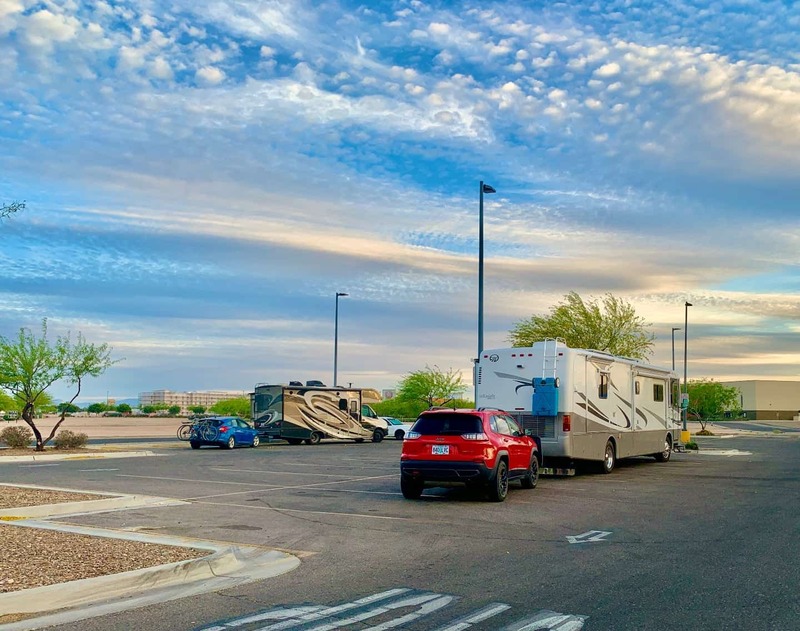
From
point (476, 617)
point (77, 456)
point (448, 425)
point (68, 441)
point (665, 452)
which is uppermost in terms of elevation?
point (448, 425)

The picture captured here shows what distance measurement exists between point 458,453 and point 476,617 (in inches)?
342

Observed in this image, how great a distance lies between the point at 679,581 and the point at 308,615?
403 cm

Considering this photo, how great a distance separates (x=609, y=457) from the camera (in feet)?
75.9

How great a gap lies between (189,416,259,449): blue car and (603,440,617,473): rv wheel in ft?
63.0

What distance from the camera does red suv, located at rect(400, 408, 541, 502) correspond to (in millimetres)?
15953

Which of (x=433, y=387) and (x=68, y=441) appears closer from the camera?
(x=68, y=441)

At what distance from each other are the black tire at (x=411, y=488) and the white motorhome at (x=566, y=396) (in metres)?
4.70

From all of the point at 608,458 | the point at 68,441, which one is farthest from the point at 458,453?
the point at 68,441

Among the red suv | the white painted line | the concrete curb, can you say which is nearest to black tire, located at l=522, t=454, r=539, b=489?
the red suv

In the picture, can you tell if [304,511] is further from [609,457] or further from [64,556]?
[609,457]

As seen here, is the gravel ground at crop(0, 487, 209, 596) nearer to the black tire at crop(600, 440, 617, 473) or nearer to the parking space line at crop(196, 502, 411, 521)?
the parking space line at crop(196, 502, 411, 521)

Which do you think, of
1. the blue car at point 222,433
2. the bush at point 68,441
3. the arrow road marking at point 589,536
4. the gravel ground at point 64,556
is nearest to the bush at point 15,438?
the bush at point 68,441

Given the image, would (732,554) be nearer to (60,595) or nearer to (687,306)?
(60,595)

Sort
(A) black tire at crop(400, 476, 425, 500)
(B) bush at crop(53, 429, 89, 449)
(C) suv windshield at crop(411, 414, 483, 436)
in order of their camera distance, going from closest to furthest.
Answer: (C) suv windshield at crop(411, 414, 483, 436)
(A) black tire at crop(400, 476, 425, 500)
(B) bush at crop(53, 429, 89, 449)
